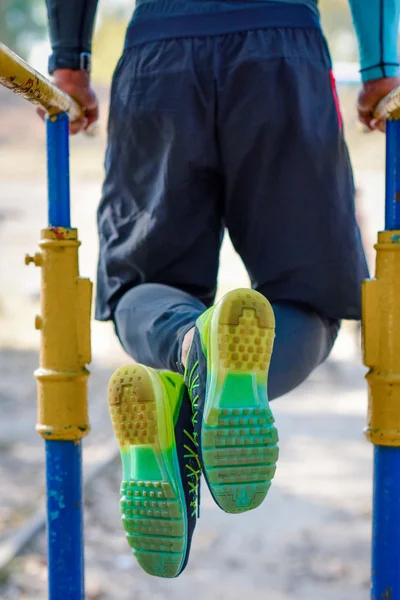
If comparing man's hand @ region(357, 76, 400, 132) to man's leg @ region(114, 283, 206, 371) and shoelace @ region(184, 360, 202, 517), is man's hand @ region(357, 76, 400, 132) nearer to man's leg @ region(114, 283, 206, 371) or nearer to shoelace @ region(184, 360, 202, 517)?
man's leg @ region(114, 283, 206, 371)

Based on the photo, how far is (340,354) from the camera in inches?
229

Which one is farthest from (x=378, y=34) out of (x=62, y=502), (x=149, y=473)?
(x=62, y=502)

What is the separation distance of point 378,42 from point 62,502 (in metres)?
0.96

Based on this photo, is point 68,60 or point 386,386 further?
point 68,60

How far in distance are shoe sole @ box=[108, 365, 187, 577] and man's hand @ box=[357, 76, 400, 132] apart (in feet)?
2.10

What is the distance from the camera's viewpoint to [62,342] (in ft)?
4.74

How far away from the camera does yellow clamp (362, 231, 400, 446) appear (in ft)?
4.45

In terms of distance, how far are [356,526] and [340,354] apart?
3145 millimetres

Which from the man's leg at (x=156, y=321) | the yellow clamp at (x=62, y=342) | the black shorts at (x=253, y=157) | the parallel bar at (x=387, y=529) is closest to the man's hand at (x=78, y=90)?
the black shorts at (x=253, y=157)

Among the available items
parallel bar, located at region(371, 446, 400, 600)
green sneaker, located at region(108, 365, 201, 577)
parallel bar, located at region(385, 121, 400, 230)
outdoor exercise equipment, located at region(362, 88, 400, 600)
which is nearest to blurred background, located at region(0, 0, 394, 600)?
parallel bar, located at region(385, 121, 400, 230)

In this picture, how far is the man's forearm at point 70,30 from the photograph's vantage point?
1491 mm

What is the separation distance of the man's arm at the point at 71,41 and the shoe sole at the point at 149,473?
630mm

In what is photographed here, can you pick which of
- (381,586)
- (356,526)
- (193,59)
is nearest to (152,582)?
(356,526)

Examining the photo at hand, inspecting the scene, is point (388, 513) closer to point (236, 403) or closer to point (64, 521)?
point (236, 403)
